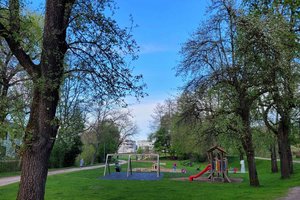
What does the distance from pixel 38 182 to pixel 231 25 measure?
11.7 metres

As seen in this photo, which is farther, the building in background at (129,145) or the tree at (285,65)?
the building in background at (129,145)

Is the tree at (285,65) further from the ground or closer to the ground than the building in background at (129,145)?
further from the ground

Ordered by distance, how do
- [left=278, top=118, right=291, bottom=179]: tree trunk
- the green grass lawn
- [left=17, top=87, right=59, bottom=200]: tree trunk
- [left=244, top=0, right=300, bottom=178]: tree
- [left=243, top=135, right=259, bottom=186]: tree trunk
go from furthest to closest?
[left=278, top=118, right=291, bottom=179]: tree trunk < [left=243, top=135, right=259, bottom=186]: tree trunk < the green grass lawn < [left=244, top=0, right=300, bottom=178]: tree < [left=17, top=87, right=59, bottom=200]: tree trunk

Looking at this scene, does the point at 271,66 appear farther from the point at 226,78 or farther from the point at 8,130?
the point at 8,130

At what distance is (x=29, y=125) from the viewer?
7.11m

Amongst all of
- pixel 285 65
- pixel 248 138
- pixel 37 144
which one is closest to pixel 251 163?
pixel 248 138

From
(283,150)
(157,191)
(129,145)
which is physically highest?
(129,145)

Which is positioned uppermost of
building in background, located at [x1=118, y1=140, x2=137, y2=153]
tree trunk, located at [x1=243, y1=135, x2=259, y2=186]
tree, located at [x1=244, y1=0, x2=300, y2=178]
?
tree, located at [x1=244, y1=0, x2=300, y2=178]

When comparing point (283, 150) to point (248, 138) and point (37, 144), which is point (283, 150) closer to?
point (248, 138)

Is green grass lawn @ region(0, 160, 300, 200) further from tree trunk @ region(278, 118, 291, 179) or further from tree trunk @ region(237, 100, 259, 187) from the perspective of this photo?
tree trunk @ region(278, 118, 291, 179)

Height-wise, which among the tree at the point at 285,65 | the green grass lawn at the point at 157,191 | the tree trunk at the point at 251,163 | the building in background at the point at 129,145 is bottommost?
the green grass lawn at the point at 157,191

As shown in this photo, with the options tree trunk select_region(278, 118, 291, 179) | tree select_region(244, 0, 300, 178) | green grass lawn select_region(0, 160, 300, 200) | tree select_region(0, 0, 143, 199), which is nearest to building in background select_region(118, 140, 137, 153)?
tree trunk select_region(278, 118, 291, 179)

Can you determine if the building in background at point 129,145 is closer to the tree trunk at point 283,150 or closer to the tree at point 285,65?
the tree trunk at point 283,150

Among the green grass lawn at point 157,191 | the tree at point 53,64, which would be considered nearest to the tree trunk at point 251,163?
the green grass lawn at point 157,191
